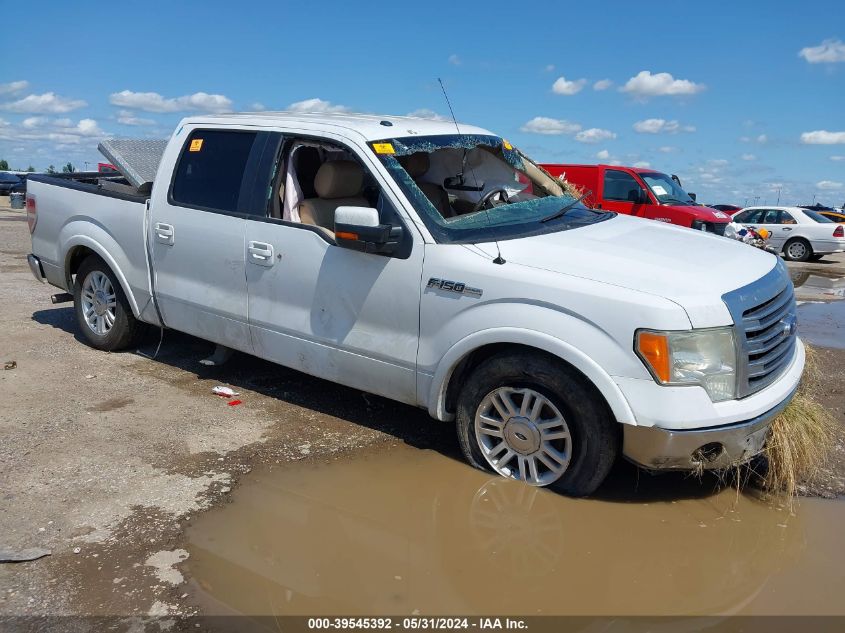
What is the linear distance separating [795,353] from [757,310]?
0.73 meters

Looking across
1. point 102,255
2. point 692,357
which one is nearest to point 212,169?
point 102,255

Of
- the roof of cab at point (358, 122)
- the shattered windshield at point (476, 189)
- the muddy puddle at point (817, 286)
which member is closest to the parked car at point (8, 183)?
the muddy puddle at point (817, 286)

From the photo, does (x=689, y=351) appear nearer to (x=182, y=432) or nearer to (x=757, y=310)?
(x=757, y=310)

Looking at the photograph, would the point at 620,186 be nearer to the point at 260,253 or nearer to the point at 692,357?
the point at 260,253

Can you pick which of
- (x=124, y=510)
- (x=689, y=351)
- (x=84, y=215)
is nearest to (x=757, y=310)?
(x=689, y=351)

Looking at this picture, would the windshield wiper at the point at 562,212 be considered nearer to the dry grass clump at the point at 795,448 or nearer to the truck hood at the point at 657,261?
the truck hood at the point at 657,261

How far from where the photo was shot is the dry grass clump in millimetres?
4188

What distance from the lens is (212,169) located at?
541cm

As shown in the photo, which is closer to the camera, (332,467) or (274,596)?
(274,596)

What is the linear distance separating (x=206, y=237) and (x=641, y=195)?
35.9 feet

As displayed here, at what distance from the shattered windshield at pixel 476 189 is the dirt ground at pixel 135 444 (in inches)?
56.5

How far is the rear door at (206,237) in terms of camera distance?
5195mm

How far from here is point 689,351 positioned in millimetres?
3641

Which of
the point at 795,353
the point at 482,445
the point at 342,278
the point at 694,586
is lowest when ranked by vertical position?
the point at 694,586
